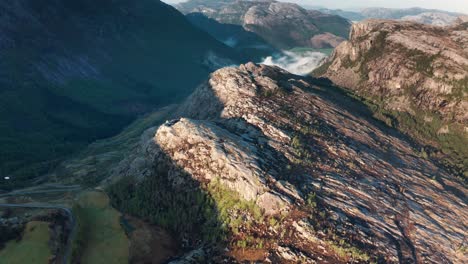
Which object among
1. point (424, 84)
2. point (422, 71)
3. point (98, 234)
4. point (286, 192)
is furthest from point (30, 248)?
point (422, 71)

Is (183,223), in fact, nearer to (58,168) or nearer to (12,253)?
(12,253)

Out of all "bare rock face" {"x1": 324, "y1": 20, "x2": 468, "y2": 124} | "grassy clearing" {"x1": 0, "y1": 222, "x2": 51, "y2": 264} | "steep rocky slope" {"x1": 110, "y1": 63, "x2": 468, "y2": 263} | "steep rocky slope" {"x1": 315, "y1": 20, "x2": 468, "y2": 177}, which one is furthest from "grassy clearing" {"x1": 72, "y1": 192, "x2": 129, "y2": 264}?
"bare rock face" {"x1": 324, "y1": 20, "x2": 468, "y2": 124}

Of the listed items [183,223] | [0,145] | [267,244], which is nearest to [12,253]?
[183,223]

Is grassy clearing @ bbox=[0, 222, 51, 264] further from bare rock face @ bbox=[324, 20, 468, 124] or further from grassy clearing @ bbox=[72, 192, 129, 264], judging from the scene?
bare rock face @ bbox=[324, 20, 468, 124]

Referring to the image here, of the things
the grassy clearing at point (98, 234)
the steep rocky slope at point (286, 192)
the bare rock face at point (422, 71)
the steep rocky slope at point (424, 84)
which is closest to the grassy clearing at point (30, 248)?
the grassy clearing at point (98, 234)

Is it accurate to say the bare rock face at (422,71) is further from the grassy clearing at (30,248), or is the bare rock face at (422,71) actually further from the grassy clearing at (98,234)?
the grassy clearing at (30,248)

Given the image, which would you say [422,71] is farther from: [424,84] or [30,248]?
[30,248]

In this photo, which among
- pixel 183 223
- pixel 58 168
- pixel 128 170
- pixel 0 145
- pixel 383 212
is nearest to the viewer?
pixel 183 223
